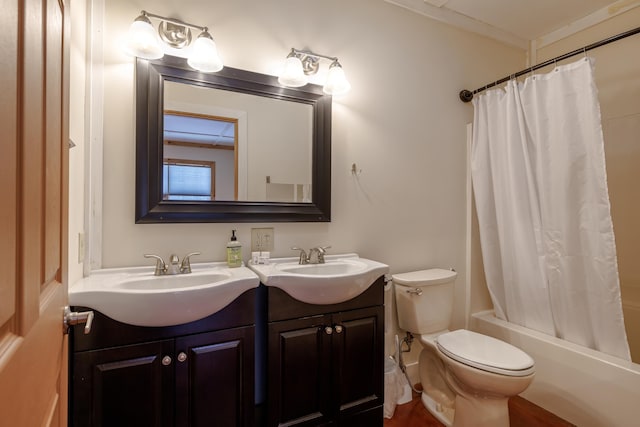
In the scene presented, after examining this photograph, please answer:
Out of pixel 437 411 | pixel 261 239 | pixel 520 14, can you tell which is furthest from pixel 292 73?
pixel 437 411

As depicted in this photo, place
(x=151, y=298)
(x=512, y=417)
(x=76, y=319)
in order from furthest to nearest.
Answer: (x=512, y=417)
(x=151, y=298)
(x=76, y=319)

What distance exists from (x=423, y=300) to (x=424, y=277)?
13 cm

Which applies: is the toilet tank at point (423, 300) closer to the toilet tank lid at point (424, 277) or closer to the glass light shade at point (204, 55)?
the toilet tank lid at point (424, 277)

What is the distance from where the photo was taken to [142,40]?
1.27 m

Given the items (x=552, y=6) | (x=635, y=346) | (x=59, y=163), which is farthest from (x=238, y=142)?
(x=635, y=346)

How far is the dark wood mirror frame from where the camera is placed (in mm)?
1369

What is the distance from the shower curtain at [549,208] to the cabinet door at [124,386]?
6.64 feet

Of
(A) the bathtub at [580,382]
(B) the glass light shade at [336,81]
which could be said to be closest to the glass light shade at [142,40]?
(B) the glass light shade at [336,81]

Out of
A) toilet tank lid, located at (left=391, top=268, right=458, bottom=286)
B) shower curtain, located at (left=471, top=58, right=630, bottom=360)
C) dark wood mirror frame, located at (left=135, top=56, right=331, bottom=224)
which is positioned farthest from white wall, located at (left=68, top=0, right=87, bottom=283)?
shower curtain, located at (left=471, top=58, right=630, bottom=360)

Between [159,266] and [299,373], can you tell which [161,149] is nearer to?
[159,266]

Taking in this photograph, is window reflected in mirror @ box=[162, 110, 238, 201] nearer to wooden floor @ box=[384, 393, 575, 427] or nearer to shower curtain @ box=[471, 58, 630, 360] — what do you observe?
wooden floor @ box=[384, 393, 575, 427]

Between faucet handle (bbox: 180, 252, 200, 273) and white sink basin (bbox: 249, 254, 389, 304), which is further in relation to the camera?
faucet handle (bbox: 180, 252, 200, 273)

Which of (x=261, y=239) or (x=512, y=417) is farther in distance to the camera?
(x=512, y=417)

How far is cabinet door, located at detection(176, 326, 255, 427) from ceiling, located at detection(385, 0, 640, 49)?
7.10ft
